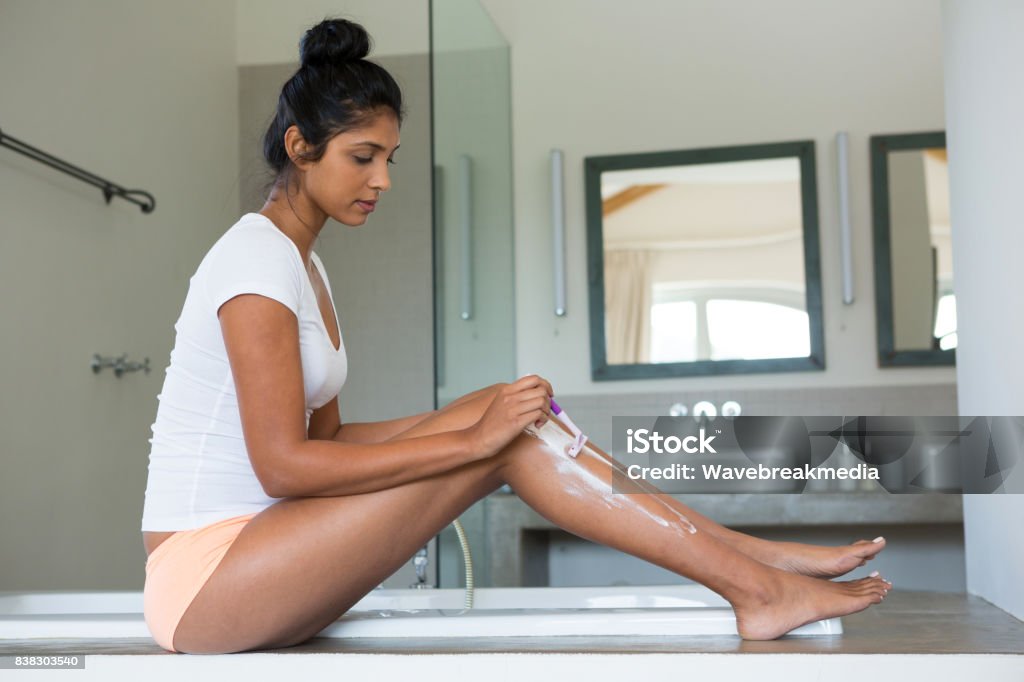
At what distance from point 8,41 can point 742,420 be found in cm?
276

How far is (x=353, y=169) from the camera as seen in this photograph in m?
1.65

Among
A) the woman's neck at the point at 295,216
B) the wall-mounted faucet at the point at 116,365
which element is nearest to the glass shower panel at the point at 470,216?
the wall-mounted faucet at the point at 116,365

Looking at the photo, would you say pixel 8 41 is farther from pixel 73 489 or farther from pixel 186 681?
pixel 186 681

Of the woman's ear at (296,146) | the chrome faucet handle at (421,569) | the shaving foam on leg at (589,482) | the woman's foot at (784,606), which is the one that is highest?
the woman's ear at (296,146)

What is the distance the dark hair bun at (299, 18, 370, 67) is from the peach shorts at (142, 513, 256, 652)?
0.70m

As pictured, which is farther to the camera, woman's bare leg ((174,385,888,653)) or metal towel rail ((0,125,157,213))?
metal towel rail ((0,125,157,213))

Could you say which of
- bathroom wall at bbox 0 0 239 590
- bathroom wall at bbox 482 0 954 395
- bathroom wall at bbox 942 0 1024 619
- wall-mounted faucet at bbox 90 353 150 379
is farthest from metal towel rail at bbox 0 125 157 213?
bathroom wall at bbox 942 0 1024 619

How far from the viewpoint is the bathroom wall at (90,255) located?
2951 mm

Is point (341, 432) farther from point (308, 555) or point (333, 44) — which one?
point (333, 44)

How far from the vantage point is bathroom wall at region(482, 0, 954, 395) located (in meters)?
4.05

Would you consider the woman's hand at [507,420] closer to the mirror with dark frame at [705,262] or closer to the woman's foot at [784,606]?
the woman's foot at [784,606]

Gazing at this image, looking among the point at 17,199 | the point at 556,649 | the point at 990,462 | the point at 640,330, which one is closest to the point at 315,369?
the point at 556,649

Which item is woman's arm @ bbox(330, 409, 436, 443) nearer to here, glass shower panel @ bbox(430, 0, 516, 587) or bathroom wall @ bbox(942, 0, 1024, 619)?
glass shower panel @ bbox(430, 0, 516, 587)

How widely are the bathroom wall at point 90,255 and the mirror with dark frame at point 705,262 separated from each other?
1555 millimetres
